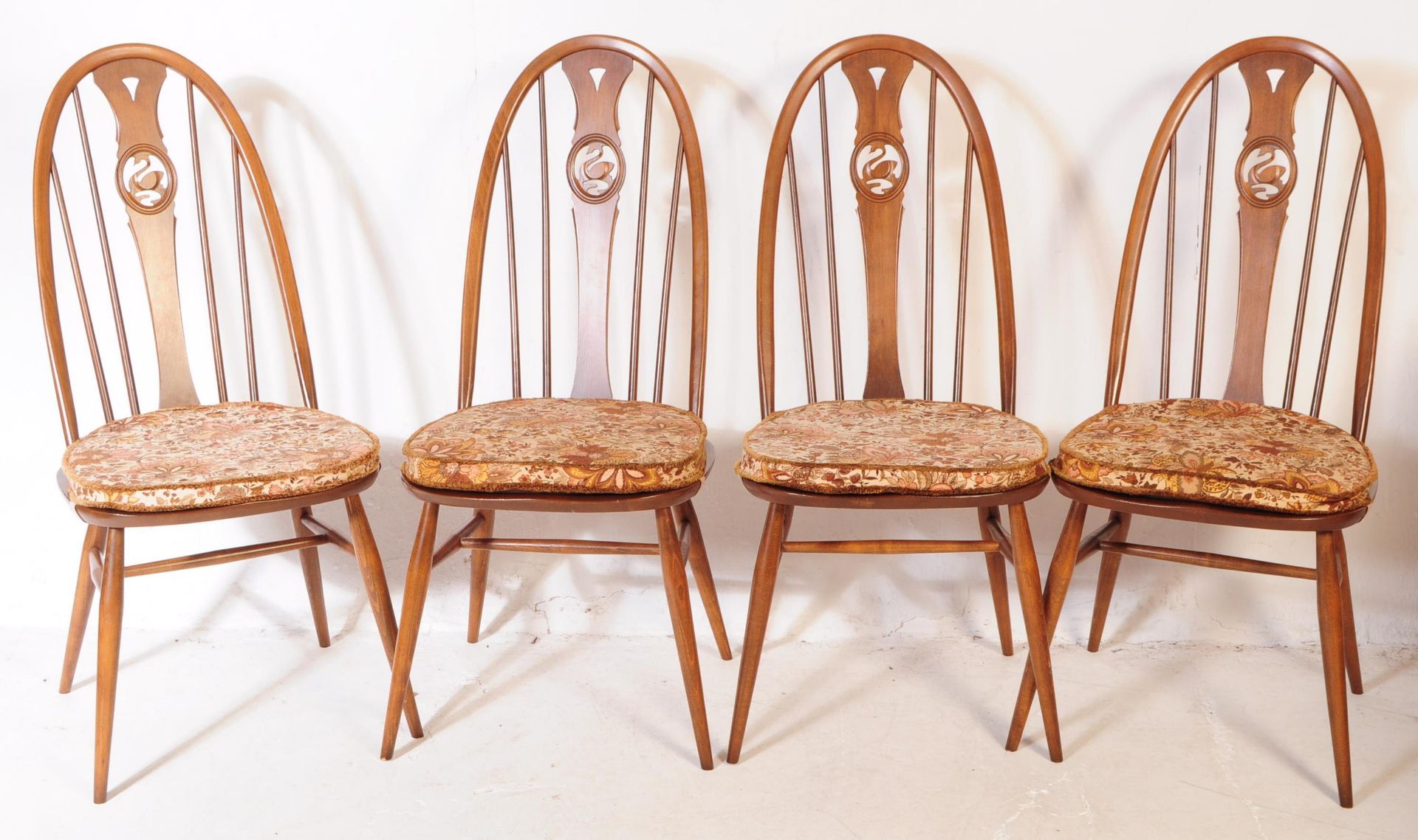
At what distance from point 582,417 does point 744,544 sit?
51 centimetres

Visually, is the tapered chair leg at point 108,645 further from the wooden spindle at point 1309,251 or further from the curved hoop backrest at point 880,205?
the wooden spindle at point 1309,251

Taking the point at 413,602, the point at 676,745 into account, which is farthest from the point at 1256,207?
the point at 413,602

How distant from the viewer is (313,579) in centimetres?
201

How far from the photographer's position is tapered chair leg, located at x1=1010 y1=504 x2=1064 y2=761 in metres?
1.59

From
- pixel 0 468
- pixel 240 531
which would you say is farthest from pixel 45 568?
pixel 240 531

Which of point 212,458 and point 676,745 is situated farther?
point 676,745

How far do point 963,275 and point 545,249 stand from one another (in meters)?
0.68

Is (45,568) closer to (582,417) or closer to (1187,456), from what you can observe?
(582,417)

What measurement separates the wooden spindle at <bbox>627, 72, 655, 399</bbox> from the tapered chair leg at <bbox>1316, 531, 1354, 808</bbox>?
3.38 ft

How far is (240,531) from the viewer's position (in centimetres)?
215

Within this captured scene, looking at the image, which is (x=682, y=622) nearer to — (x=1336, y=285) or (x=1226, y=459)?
(x=1226, y=459)

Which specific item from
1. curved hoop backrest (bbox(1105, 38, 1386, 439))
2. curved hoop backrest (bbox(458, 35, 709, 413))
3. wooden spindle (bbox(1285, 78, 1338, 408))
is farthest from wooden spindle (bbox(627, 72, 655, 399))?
wooden spindle (bbox(1285, 78, 1338, 408))

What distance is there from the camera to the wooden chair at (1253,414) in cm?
149

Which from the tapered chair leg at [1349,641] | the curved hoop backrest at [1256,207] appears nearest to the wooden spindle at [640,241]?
the curved hoop backrest at [1256,207]
